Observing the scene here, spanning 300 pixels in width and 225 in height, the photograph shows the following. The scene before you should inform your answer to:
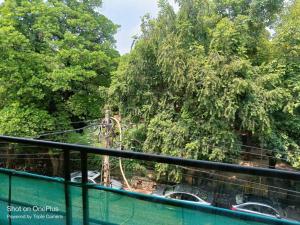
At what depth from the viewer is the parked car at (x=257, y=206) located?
0.77 meters

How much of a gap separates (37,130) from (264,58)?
691 cm

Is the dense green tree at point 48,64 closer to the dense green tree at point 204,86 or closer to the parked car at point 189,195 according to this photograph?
the dense green tree at point 204,86

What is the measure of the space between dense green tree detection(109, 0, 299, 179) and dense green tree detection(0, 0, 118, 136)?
1.17m

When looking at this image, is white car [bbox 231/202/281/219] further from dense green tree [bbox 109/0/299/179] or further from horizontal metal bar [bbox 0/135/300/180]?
dense green tree [bbox 109/0/299/179]

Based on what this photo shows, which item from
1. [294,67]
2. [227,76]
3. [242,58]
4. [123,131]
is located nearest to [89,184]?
[227,76]

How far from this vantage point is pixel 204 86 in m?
6.64

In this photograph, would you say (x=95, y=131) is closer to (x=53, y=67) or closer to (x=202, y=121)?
(x=53, y=67)

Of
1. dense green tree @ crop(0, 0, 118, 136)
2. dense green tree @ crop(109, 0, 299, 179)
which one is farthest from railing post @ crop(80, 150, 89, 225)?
dense green tree @ crop(0, 0, 118, 136)

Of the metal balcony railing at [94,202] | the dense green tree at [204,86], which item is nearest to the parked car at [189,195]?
the metal balcony railing at [94,202]

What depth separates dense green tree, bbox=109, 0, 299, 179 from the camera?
22.0 ft

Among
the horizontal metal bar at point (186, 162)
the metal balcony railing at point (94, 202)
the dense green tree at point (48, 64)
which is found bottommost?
the metal balcony railing at point (94, 202)

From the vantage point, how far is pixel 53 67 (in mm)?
8055

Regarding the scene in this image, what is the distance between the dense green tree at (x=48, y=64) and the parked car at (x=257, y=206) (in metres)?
7.22

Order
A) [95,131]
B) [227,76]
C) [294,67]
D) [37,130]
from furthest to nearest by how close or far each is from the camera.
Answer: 1. [95,131]
2. [37,130]
3. [294,67]
4. [227,76]
